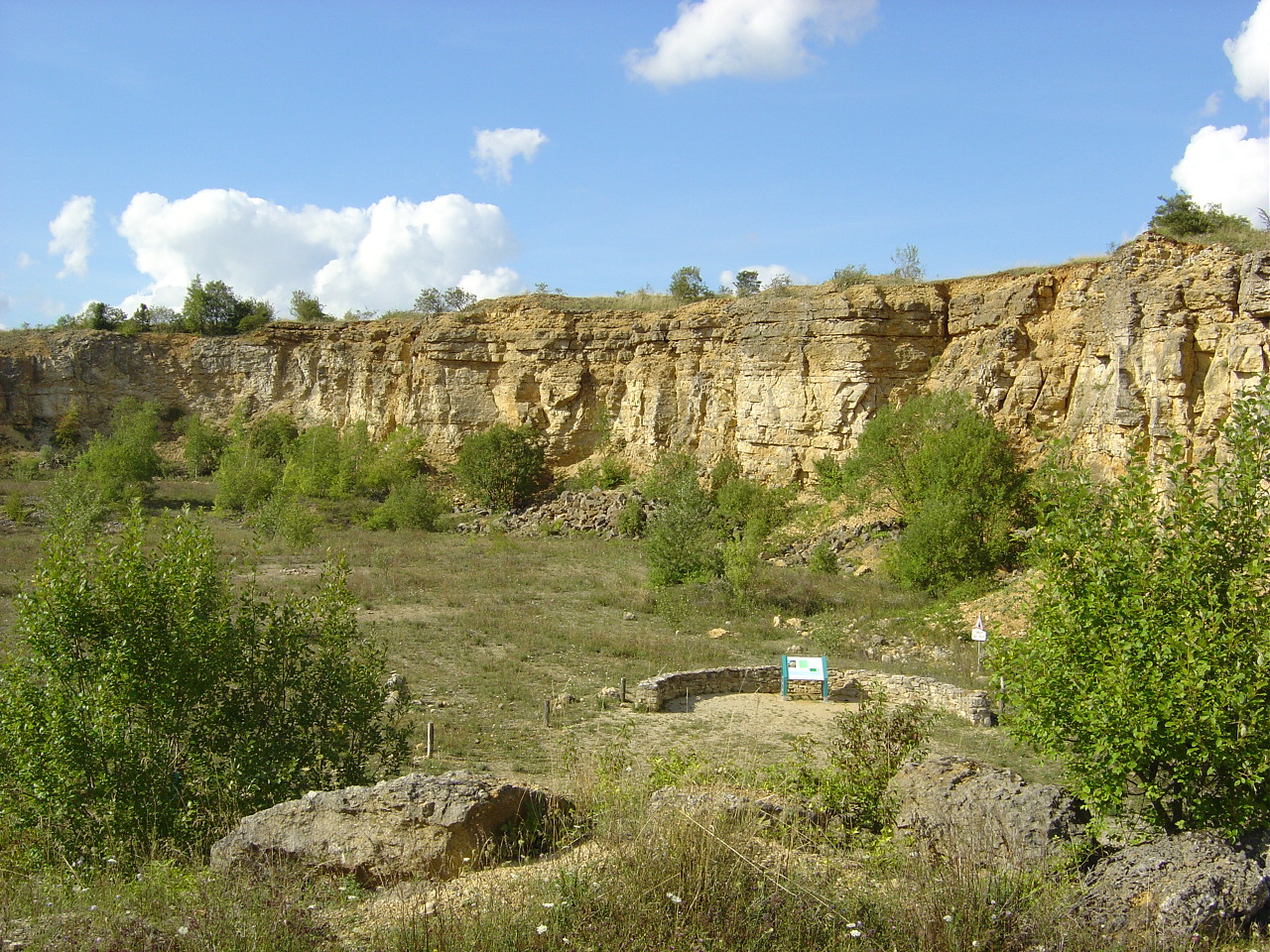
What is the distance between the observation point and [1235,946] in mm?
4793

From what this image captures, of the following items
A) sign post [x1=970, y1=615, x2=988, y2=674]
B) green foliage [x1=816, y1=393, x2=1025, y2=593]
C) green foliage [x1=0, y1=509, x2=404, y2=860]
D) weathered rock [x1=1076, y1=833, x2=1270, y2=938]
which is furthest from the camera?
green foliage [x1=816, y1=393, x2=1025, y2=593]

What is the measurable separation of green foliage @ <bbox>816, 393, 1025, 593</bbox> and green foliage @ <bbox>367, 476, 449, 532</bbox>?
1631 cm

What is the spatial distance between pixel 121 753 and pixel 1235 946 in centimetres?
747

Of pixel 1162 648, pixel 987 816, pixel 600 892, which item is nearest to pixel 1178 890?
pixel 987 816

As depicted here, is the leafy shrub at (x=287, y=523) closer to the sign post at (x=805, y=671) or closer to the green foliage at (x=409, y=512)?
the green foliage at (x=409, y=512)

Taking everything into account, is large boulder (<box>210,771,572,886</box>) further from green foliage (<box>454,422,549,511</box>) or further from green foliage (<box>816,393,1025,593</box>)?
green foliage (<box>454,422,549,511</box>)

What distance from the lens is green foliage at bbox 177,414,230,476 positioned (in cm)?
4397

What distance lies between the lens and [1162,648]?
224 inches

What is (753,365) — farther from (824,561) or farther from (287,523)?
(287,523)

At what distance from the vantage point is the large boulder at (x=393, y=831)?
557 cm

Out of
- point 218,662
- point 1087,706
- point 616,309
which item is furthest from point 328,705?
point 616,309

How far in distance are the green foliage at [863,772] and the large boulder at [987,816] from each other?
0.78 ft

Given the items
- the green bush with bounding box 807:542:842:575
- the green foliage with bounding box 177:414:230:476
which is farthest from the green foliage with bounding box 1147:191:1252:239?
the green foliage with bounding box 177:414:230:476

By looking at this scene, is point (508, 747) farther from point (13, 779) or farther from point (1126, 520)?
point (1126, 520)
